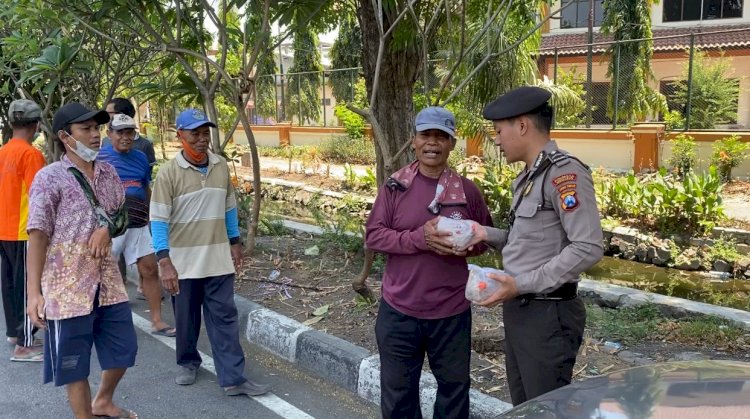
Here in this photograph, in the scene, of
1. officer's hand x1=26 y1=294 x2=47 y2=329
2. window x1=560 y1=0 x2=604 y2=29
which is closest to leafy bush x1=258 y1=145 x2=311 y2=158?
window x1=560 y1=0 x2=604 y2=29

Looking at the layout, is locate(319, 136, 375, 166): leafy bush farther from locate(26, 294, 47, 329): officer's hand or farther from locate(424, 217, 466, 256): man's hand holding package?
locate(424, 217, 466, 256): man's hand holding package

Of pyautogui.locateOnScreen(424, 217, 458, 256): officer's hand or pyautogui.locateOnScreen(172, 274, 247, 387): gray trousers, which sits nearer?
pyautogui.locateOnScreen(424, 217, 458, 256): officer's hand

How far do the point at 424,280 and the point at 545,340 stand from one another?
66cm

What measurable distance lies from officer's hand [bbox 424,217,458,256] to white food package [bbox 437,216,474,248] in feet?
0.06

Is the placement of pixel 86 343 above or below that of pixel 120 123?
below

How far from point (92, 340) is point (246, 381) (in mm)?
1068

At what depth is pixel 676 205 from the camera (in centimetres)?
986

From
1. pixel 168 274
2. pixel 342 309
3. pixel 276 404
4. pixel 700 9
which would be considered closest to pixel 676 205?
pixel 342 309

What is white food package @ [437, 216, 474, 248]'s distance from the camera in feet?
9.36

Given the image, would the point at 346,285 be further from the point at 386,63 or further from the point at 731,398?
the point at 731,398

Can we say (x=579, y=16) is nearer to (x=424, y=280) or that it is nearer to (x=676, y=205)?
(x=676, y=205)

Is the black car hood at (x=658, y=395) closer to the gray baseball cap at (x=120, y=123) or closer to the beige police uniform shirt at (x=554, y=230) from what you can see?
the beige police uniform shirt at (x=554, y=230)

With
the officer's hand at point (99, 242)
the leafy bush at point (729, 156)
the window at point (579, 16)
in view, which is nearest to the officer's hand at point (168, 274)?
the officer's hand at point (99, 242)

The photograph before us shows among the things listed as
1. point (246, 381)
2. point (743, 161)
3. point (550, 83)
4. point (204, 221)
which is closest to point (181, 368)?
point (246, 381)
